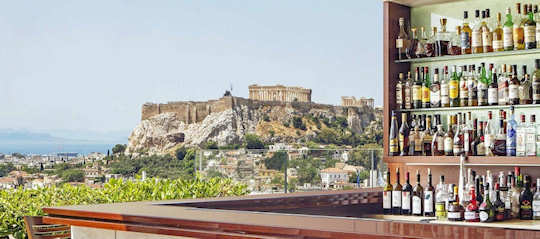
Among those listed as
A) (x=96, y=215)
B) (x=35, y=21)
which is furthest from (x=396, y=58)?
(x=35, y=21)

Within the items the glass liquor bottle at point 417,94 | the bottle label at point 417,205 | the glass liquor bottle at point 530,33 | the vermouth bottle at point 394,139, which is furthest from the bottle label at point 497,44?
the bottle label at point 417,205

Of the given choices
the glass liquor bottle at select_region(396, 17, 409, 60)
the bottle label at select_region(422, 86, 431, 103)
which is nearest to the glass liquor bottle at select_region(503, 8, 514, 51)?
the bottle label at select_region(422, 86, 431, 103)

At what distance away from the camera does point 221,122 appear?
2527 centimetres

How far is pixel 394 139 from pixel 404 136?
0.20 ft

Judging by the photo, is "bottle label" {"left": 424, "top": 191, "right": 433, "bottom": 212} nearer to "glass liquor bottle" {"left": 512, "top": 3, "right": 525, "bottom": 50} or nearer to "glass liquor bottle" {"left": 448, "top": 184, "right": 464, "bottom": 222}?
"glass liquor bottle" {"left": 448, "top": 184, "right": 464, "bottom": 222}

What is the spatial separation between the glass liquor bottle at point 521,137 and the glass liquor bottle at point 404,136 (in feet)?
2.22

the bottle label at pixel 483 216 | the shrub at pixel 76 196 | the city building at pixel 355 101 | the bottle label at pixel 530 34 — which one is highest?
the city building at pixel 355 101

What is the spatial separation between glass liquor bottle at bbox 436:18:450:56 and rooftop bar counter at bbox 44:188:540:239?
1.22m

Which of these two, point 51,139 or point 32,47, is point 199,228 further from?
point 32,47

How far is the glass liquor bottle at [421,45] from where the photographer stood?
15.0 ft

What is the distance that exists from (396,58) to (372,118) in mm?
20248

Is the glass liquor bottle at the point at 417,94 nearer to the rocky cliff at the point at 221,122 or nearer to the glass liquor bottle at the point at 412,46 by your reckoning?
the glass liquor bottle at the point at 412,46

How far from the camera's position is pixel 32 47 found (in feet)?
76.3

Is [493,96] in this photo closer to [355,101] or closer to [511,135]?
[511,135]
